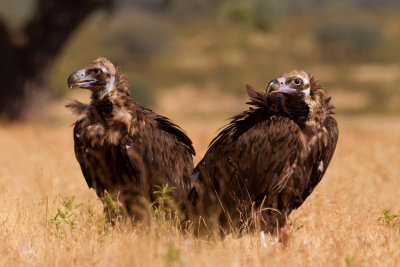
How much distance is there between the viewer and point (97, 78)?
6062 millimetres

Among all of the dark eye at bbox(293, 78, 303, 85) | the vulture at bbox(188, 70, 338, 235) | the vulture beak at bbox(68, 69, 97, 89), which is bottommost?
the vulture at bbox(188, 70, 338, 235)

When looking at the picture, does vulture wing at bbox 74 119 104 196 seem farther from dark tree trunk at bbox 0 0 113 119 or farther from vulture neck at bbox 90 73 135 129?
dark tree trunk at bbox 0 0 113 119

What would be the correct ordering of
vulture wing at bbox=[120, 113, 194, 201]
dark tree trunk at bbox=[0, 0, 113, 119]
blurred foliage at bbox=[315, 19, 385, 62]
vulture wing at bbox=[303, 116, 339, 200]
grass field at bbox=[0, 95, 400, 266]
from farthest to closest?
blurred foliage at bbox=[315, 19, 385, 62] → dark tree trunk at bbox=[0, 0, 113, 119] → vulture wing at bbox=[120, 113, 194, 201] → vulture wing at bbox=[303, 116, 339, 200] → grass field at bbox=[0, 95, 400, 266]

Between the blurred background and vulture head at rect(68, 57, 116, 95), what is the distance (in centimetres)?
1049

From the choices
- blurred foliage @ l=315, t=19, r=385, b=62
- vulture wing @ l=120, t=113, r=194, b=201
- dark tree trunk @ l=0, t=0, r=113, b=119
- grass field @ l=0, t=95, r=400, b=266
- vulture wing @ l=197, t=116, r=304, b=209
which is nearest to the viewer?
grass field @ l=0, t=95, r=400, b=266

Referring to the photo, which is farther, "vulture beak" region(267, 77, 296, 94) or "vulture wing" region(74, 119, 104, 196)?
"vulture wing" region(74, 119, 104, 196)

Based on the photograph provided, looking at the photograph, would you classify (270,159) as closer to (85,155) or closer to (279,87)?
(279,87)

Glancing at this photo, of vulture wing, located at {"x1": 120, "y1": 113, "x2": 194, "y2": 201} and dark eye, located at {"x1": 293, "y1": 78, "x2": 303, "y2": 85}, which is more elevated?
dark eye, located at {"x1": 293, "y1": 78, "x2": 303, "y2": 85}

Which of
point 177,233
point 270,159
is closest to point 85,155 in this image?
point 177,233

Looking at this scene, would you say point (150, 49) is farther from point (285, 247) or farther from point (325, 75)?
point (285, 247)

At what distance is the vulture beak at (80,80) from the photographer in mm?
5957

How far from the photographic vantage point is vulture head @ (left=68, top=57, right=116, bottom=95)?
19.8 ft

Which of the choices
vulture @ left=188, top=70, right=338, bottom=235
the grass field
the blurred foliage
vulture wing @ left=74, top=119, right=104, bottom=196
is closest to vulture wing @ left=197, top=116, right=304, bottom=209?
vulture @ left=188, top=70, right=338, bottom=235

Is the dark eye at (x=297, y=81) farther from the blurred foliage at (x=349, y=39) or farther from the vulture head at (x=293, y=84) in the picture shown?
the blurred foliage at (x=349, y=39)
